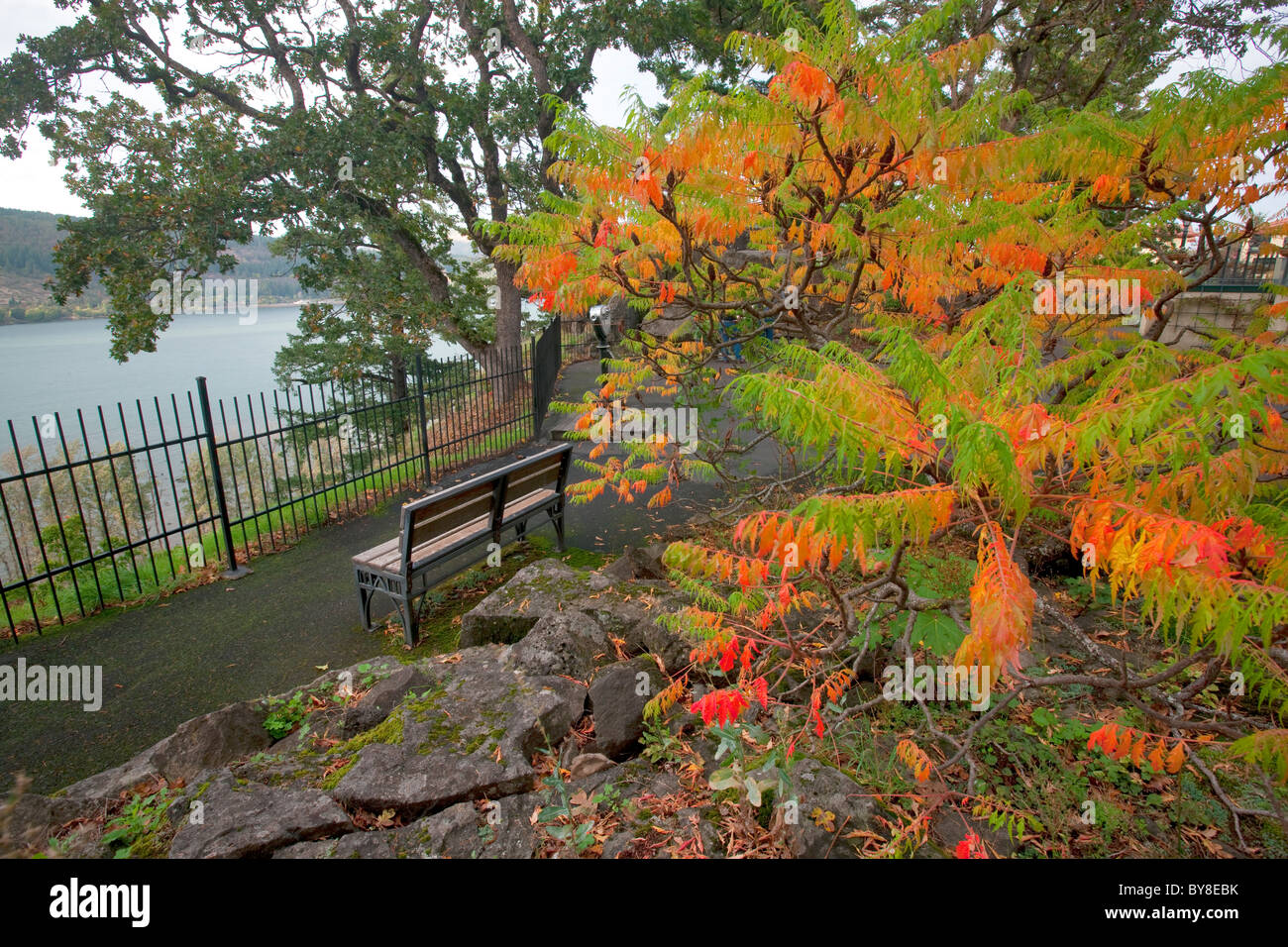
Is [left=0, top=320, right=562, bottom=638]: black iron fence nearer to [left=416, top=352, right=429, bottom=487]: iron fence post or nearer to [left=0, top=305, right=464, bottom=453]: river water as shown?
[left=416, top=352, right=429, bottom=487]: iron fence post

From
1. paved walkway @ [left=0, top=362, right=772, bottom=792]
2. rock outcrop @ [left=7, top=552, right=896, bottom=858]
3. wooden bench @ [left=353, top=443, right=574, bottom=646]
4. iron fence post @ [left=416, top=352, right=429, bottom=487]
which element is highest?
iron fence post @ [left=416, top=352, right=429, bottom=487]

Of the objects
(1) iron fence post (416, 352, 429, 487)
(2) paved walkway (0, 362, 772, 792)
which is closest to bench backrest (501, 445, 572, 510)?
(2) paved walkway (0, 362, 772, 792)

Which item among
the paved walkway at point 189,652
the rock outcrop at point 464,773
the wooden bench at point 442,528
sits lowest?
the paved walkway at point 189,652

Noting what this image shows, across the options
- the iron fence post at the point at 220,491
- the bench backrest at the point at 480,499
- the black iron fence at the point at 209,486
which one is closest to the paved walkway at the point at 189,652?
the iron fence post at the point at 220,491

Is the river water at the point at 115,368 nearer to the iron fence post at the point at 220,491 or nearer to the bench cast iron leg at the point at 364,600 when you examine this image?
the iron fence post at the point at 220,491

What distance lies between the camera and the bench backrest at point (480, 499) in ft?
16.9

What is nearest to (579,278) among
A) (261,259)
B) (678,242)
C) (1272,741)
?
(678,242)

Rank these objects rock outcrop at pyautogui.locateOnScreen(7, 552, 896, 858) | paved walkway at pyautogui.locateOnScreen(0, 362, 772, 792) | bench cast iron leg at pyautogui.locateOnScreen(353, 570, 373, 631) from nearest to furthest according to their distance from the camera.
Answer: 1. rock outcrop at pyautogui.locateOnScreen(7, 552, 896, 858)
2. paved walkway at pyautogui.locateOnScreen(0, 362, 772, 792)
3. bench cast iron leg at pyautogui.locateOnScreen(353, 570, 373, 631)

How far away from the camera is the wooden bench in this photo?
522cm

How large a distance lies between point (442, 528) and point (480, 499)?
0.49 metres

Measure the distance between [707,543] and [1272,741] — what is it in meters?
4.44

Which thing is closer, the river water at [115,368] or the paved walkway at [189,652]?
the paved walkway at [189,652]

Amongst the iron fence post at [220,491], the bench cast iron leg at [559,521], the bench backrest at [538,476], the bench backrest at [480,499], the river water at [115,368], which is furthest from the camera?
the river water at [115,368]

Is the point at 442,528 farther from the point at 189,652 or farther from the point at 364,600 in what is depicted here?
the point at 189,652
